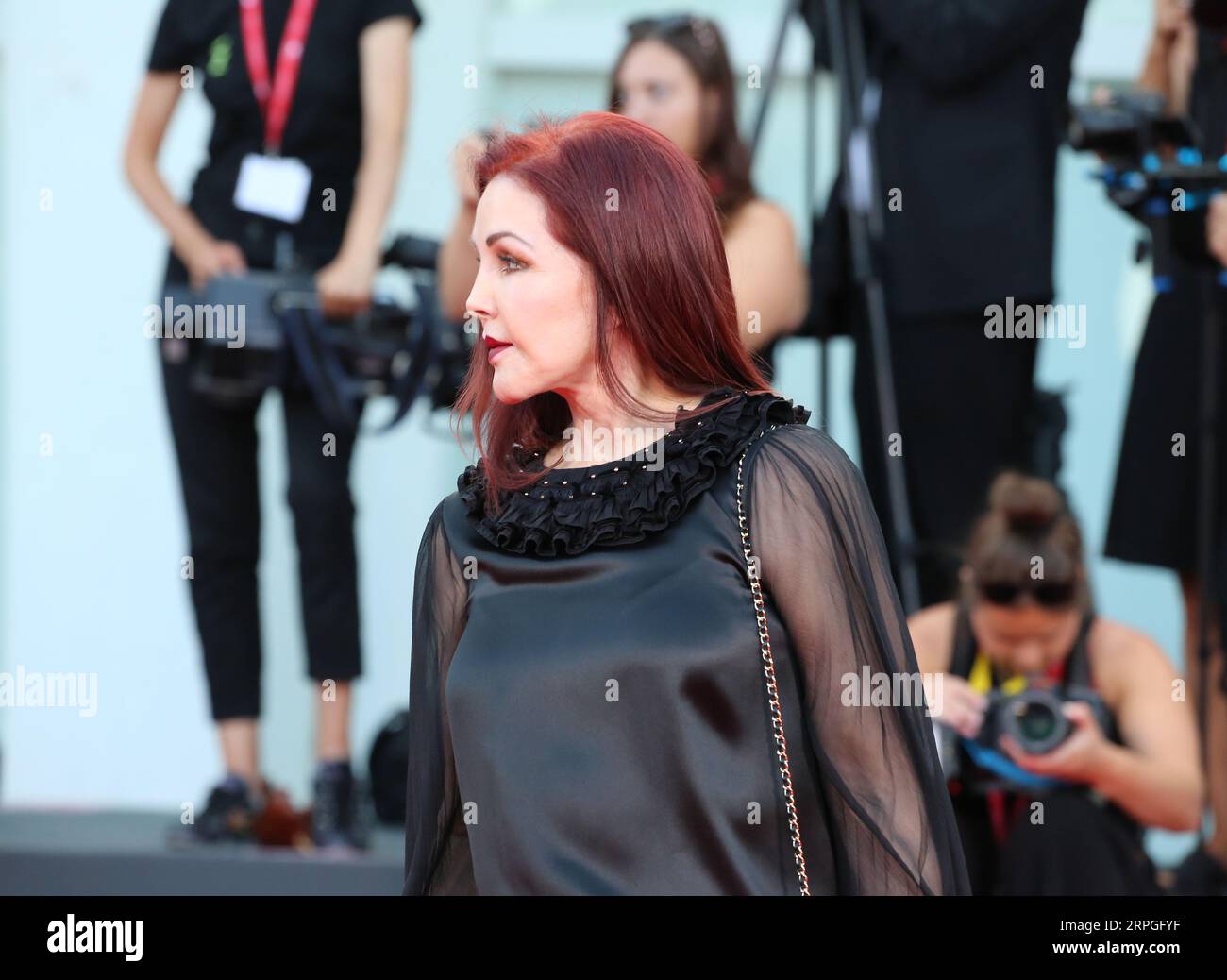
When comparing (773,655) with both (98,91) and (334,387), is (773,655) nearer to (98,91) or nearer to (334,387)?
(334,387)

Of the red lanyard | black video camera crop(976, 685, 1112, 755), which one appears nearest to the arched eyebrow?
black video camera crop(976, 685, 1112, 755)

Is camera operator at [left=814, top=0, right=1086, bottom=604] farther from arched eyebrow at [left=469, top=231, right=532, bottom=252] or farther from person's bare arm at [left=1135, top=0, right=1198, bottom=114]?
arched eyebrow at [left=469, top=231, right=532, bottom=252]

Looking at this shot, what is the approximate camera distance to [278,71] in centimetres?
437

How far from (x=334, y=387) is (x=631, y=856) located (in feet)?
7.53

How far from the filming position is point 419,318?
13.9ft

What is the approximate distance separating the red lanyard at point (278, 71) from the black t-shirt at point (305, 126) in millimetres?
14

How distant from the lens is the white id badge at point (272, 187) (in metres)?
4.27

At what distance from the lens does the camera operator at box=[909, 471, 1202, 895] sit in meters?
3.61

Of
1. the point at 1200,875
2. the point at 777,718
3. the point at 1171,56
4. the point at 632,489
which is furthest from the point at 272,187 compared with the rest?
the point at 777,718

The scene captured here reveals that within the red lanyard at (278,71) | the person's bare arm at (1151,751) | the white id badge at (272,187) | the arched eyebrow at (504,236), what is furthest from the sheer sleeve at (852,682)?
the red lanyard at (278,71)

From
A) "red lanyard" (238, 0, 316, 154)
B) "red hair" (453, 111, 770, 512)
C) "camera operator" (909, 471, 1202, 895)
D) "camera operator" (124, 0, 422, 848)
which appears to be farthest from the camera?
"red lanyard" (238, 0, 316, 154)

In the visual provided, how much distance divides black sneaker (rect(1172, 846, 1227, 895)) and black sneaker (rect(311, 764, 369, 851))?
1.69 metres

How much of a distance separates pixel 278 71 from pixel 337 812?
171cm

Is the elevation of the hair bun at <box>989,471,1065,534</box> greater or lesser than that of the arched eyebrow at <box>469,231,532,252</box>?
lesser
